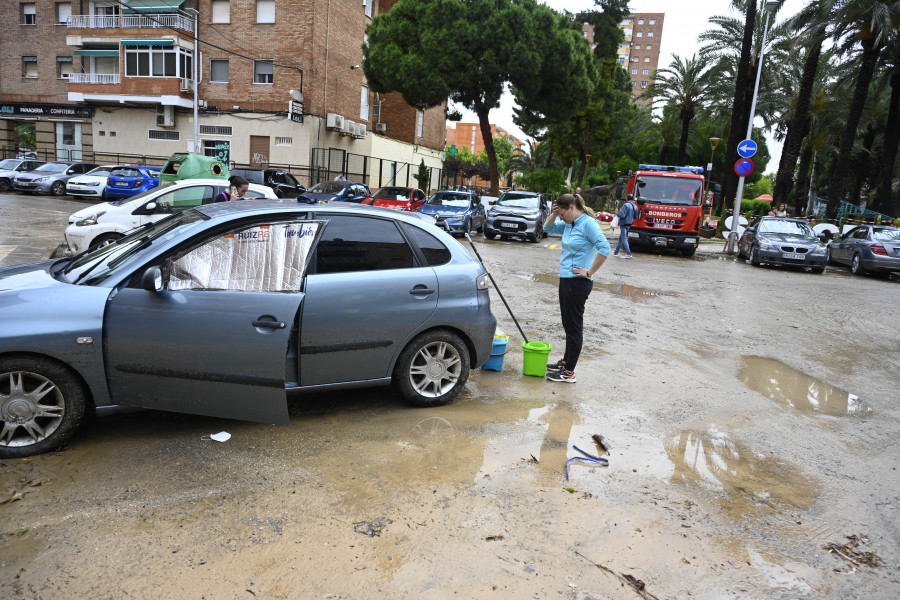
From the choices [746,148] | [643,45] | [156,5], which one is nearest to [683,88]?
[746,148]

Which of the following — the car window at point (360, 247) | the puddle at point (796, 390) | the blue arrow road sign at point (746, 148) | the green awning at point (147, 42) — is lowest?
the puddle at point (796, 390)

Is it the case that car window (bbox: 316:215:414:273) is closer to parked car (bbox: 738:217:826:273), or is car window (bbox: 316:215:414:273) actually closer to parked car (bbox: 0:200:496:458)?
parked car (bbox: 0:200:496:458)

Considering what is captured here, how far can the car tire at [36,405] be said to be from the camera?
3.80m

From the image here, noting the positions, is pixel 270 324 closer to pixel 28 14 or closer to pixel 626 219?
pixel 626 219

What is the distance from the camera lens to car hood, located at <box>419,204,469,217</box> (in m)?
19.9

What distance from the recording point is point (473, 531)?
3469 mm

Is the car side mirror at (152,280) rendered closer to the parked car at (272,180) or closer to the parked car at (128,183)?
the parked car at (272,180)

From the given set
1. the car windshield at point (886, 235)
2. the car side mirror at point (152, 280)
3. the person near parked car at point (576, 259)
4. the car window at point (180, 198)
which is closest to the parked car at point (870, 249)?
the car windshield at point (886, 235)

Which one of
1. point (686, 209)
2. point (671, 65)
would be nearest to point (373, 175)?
point (671, 65)

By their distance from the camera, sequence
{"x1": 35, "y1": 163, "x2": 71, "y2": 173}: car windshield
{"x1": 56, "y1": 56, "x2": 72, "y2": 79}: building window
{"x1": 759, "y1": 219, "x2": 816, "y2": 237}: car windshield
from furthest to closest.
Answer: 1. {"x1": 56, "y1": 56, "x2": 72, "y2": 79}: building window
2. {"x1": 35, "y1": 163, "x2": 71, "y2": 173}: car windshield
3. {"x1": 759, "y1": 219, "x2": 816, "y2": 237}: car windshield

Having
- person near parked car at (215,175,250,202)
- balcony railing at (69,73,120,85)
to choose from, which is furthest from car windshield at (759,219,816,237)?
balcony railing at (69,73,120,85)

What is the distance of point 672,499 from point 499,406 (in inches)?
69.5

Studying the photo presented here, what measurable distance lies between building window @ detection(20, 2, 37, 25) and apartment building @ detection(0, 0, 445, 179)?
0.19ft

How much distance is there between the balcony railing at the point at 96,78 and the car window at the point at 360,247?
1391 inches
